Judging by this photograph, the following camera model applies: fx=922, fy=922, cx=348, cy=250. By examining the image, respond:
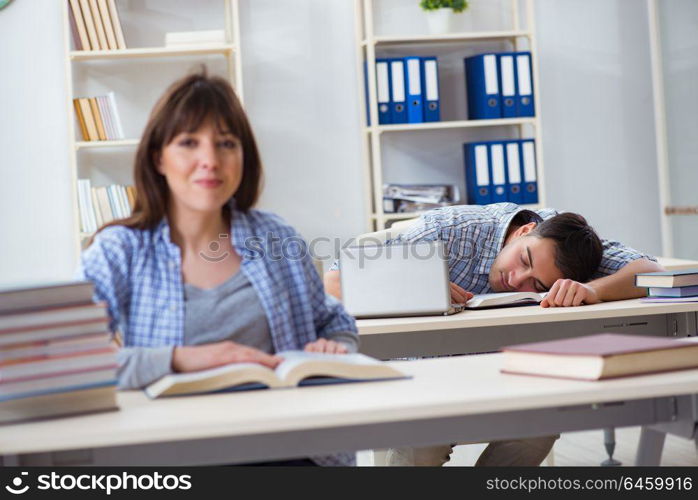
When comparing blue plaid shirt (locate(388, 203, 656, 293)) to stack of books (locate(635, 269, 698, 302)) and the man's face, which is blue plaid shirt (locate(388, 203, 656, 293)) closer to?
the man's face

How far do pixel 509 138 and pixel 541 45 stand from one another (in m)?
0.52

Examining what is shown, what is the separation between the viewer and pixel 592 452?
12.0ft

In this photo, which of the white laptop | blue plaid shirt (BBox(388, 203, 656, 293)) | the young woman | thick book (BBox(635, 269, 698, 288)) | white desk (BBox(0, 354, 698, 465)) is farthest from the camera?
blue plaid shirt (BBox(388, 203, 656, 293))

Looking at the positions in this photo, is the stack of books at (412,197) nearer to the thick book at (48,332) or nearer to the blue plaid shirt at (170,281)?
the blue plaid shirt at (170,281)

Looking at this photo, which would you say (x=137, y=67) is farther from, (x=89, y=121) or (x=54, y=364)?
(x=54, y=364)

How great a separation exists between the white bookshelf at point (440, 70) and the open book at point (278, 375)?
9.61ft

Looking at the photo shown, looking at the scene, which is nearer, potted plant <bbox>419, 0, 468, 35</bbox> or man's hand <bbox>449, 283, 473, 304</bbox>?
man's hand <bbox>449, 283, 473, 304</bbox>

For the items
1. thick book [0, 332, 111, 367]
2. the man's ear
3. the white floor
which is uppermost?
the man's ear

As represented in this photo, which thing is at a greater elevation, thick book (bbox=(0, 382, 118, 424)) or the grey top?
the grey top

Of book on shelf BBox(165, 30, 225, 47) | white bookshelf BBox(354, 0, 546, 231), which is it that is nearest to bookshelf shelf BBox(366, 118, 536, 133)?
white bookshelf BBox(354, 0, 546, 231)

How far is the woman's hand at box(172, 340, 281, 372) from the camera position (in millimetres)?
1392

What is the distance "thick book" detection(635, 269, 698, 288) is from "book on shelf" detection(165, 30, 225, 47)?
7.95 ft
